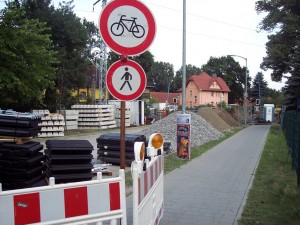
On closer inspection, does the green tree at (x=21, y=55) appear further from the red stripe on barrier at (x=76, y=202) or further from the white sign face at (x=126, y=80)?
the red stripe on barrier at (x=76, y=202)

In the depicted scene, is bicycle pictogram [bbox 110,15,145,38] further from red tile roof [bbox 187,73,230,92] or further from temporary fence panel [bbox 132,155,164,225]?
red tile roof [bbox 187,73,230,92]

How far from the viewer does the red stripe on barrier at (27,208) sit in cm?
285

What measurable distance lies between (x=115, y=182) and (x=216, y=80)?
84824 mm

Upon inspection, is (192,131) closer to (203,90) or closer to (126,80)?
(126,80)

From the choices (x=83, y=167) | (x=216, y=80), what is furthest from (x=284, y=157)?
(x=216, y=80)

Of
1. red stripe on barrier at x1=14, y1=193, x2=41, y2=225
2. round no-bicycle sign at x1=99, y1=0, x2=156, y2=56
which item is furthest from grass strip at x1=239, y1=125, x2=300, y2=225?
red stripe on barrier at x1=14, y1=193, x2=41, y2=225

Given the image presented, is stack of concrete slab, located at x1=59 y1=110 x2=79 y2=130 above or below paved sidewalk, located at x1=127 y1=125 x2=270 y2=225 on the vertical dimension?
above

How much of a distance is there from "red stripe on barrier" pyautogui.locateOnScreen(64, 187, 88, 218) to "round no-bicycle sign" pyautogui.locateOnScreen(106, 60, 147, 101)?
1.42 metres

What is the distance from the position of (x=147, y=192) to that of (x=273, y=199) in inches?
165

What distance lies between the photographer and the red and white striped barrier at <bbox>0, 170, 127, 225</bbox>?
2.84 meters

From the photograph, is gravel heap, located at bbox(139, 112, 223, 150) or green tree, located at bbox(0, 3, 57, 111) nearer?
gravel heap, located at bbox(139, 112, 223, 150)

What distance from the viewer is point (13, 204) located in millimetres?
2832

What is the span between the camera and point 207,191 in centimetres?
802

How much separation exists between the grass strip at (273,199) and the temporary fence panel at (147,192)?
1.74m
